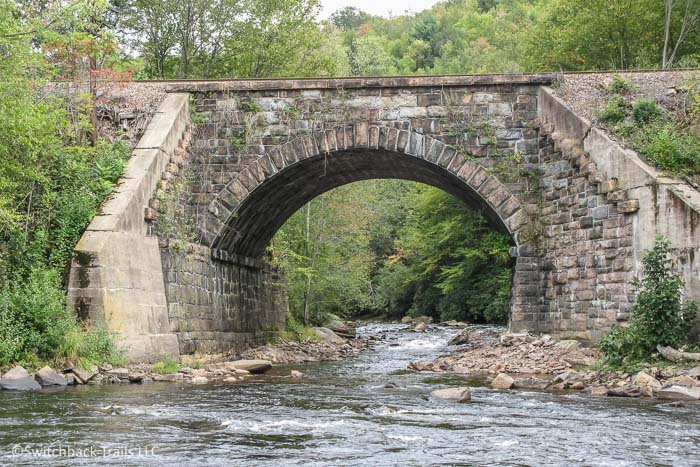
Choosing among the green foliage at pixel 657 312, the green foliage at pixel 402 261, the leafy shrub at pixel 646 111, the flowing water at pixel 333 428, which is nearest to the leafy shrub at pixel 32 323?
the flowing water at pixel 333 428

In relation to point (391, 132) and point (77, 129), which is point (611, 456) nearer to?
point (391, 132)

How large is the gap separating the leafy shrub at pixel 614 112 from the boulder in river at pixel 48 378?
1201 cm

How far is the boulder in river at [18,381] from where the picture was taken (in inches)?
502

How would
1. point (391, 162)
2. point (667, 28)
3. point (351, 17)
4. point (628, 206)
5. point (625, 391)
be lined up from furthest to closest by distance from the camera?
1. point (351, 17)
2. point (667, 28)
3. point (391, 162)
4. point (628, 206)
5. point (625, 391)

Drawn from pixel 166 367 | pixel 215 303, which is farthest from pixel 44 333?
pixel 215 303

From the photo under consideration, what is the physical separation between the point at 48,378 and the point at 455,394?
6.48 meters

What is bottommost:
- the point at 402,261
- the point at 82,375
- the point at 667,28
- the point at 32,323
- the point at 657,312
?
the point at 82,375

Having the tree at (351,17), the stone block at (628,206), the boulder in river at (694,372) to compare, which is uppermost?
the tree at (351,17)

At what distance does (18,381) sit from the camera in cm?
1291

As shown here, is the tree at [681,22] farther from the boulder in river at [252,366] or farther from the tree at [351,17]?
the tree at [351,17]

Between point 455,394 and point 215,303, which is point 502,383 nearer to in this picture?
point 455,394

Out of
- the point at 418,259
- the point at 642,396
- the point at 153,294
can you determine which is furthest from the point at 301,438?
the point at 418,259

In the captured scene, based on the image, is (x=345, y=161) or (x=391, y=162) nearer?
(x=345, y=161)

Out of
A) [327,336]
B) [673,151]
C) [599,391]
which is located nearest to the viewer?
[599,391]
